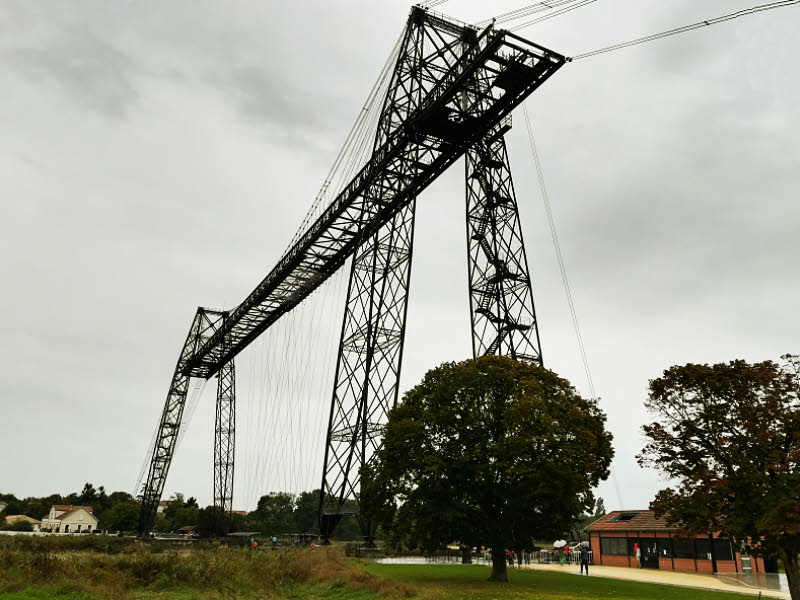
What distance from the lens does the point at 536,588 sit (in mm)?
17516

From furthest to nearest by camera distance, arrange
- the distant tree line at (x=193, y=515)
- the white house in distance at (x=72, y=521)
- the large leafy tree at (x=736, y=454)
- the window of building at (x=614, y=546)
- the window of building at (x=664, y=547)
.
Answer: the white house in distance at (x=72, y=521) < the distant tree line at (x=193, y=515) < the window of building at (x=614, y=546) < the window of building at (x=664, y=547) < the large leafy tree at (x=736, y=454)

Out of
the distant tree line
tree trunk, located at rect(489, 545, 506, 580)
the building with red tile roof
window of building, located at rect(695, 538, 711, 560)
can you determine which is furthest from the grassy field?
the distant tree line

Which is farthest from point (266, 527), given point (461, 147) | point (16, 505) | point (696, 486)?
point (696, 486)

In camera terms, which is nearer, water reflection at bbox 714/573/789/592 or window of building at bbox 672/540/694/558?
water reflection at bbox 714/573/789/592

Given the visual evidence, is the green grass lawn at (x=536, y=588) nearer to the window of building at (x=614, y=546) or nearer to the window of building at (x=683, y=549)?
the window of building at (x=683, y=549)

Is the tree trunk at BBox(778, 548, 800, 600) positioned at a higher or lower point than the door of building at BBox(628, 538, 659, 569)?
higher

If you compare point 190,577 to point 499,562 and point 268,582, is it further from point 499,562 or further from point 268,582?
point 499,562

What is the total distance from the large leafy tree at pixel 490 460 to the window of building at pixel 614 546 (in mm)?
13616

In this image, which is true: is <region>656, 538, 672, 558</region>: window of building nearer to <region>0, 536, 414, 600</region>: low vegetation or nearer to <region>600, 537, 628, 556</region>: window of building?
<region>600, 537, 628, 556</region>: window of building

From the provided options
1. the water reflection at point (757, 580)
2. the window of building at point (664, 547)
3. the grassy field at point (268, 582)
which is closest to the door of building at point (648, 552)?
the window of building at point (664, 547)

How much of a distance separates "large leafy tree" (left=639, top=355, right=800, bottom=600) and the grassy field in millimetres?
2685

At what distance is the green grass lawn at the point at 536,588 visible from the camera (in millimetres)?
15273

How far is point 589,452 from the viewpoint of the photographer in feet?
61.9

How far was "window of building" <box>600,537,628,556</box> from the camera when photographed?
1217 inches
